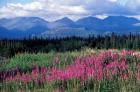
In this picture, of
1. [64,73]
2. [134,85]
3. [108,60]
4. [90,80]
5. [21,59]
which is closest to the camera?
[134,85]

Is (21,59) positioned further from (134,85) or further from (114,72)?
(134,85)

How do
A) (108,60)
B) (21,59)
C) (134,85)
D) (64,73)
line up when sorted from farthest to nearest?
(21,59) → (108,60) → (64,73) → (134,85)

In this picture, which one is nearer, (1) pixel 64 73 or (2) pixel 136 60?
(1) pixel 64 73

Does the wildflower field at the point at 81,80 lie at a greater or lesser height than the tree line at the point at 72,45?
greater

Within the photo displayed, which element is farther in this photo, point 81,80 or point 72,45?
point 72,45

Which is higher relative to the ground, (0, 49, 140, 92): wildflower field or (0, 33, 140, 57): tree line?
(0, 49, 140, 92): wildflower field

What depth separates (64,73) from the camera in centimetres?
1514

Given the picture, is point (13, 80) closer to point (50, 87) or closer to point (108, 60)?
point (50, 87)

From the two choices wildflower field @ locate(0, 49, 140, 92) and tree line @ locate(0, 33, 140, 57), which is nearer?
Answer: wildflower field @ locate(0, 49, 140, 92)

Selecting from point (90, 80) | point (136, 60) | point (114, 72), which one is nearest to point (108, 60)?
point (136, 60)

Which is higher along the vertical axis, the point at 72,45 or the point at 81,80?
the point at 81,80

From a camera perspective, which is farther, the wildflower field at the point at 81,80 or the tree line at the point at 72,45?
the tree line at the point at 72,45

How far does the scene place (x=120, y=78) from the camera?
47.0ft

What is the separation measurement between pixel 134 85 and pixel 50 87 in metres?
2.33
